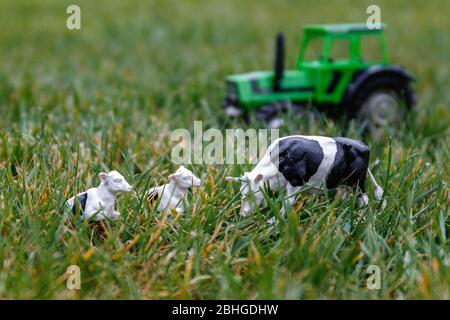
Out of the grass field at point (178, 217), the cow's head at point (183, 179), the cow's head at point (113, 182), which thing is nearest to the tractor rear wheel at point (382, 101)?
the grass field at point (178, 217)

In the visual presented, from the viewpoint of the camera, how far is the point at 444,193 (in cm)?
312

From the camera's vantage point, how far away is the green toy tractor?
188 inches

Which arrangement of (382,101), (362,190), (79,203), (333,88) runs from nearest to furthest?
(79,203)
(362,190)
(382,101)
(333,88)

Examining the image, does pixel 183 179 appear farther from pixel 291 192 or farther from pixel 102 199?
pixel 291 192

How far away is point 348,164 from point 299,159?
0.21 metres

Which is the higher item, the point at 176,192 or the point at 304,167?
the point at 304,167

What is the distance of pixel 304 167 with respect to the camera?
2838 mm

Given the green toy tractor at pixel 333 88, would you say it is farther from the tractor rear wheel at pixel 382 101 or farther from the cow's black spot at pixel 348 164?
the cow's black spot at pixel 348 164

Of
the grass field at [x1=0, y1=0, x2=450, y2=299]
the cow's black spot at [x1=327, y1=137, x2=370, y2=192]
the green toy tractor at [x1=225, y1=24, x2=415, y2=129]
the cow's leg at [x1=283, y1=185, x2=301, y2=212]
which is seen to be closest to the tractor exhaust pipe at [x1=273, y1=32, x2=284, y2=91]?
the green toy tractor at [x1=225, y1=24, x2=415, y2=129]

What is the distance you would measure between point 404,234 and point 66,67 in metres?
4.26

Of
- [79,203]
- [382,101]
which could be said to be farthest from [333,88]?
[79,203]

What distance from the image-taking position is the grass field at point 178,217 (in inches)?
98.0

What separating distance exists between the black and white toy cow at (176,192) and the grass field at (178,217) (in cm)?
6
